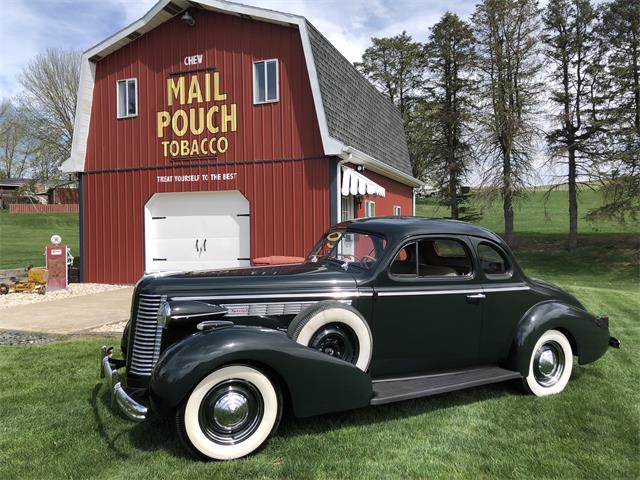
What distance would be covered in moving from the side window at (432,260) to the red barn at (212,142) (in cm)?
566

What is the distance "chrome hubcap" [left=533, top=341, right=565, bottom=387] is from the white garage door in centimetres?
766

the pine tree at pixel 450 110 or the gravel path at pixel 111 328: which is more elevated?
the pine tree at pixel 450 110

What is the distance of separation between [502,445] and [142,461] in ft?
8.18

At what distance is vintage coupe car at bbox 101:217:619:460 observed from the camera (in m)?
3.26

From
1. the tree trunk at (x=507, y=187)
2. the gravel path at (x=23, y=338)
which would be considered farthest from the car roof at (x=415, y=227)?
the tree trunk at (x=507, y=187)

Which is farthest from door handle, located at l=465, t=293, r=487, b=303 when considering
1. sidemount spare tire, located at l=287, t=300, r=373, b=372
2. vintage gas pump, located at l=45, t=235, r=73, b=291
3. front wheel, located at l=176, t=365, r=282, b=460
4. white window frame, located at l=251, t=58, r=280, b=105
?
vintage gas pump, located at l=45, t=235, r=73, b=291

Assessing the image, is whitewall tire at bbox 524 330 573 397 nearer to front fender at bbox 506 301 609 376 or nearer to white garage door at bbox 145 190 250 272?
front fender at bbox 506 301 609 376

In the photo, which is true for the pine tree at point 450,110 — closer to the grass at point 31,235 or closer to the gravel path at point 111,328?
the grass at point 31,235

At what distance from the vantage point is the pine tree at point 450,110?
27.3 meters

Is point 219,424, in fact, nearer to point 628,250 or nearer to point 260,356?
point 260,356

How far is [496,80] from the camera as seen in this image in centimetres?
2267

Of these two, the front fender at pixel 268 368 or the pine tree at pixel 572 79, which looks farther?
the pine tree at pixel 572 79

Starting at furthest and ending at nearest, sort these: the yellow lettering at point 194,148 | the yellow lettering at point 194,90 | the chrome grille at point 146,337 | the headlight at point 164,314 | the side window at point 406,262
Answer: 1. the yellow lettering at point 194,148
2. the yellow lettering at point 194,90
3. the side window at point 406,262
4. the chrome grille at point 146,337
5. the headlight at point 164,314

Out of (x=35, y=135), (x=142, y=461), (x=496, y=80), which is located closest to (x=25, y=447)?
(x=142, y=461)
